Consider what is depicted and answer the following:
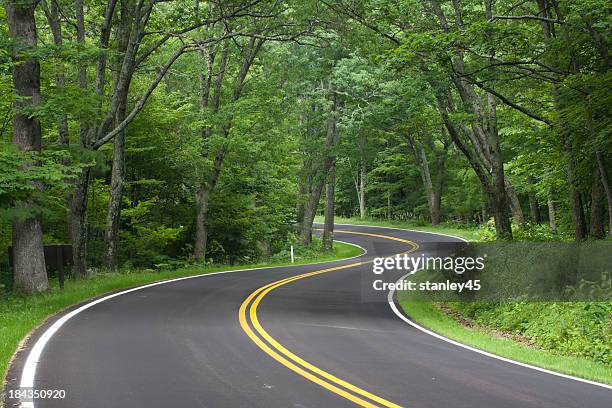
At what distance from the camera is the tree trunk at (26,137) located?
1565 centimetres

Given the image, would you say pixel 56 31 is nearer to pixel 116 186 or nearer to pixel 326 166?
pixel 116 186

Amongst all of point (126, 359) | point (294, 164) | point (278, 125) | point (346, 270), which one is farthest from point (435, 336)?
point (294, 164)

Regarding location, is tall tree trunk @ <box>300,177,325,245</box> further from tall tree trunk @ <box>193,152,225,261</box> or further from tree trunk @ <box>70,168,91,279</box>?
tree trunk @ <box>70,168,91,279</box>

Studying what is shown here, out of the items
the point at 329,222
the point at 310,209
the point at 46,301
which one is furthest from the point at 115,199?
the point at 329,222

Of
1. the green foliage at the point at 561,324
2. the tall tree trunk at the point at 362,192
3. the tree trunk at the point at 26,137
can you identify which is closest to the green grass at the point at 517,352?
the green foliage at the point at 561,324

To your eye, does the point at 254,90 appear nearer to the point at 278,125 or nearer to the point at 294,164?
the point at 278,125

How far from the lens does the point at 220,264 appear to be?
31.0 m

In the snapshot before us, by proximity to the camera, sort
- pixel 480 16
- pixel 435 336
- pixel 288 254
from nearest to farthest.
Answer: pixel 435 336 → pixel 480 16 → pixel 288 254

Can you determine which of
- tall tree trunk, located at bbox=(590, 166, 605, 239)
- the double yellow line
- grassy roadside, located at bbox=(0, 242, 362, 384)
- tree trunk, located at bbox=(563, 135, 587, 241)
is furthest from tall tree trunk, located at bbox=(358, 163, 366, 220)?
the double yellow line

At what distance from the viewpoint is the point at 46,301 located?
1447 centimetres

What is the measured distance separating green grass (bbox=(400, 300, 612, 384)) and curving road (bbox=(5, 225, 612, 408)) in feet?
1.80

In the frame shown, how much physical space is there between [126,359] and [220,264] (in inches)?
874

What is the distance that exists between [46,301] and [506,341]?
10520 millimetres

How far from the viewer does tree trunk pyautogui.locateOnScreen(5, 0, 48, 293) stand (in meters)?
15.6
